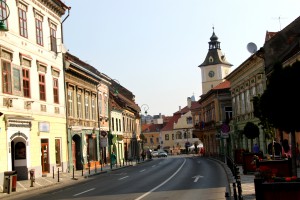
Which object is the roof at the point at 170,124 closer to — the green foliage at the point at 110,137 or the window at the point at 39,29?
the green foliage at the point at 110,137

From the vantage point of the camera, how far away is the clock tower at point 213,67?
389 ft

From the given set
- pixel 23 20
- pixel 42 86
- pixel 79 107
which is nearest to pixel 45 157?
pixel 42 86

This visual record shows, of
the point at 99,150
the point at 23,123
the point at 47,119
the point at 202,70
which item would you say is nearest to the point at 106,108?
the point at 99,150

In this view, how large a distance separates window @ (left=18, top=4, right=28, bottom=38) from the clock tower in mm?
89244

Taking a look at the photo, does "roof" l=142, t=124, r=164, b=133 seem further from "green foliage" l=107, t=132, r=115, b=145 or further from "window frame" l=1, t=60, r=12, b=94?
"window frame" l=1, t=60, r=12, b=94

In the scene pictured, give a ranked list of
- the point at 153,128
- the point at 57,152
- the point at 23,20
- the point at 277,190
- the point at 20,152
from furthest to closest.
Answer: the point at 153,128 → the point at 57,152 → the point at 23,20 → the point at 20,152 → the point at 277,190

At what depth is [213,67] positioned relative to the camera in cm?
11962

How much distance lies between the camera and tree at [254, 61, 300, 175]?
44.5 ft

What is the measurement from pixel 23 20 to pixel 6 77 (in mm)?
4708

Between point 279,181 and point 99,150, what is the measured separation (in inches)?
1541

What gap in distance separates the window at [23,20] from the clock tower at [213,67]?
8924 centimetres

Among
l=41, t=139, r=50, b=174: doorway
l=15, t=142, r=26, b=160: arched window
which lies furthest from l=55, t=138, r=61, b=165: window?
l=15, t=142, r=26, b=160: arched window

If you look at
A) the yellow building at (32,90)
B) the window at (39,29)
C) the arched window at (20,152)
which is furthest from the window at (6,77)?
the window at (39,29)

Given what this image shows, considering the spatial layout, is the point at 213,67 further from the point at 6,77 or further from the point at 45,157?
the point at 6,77
